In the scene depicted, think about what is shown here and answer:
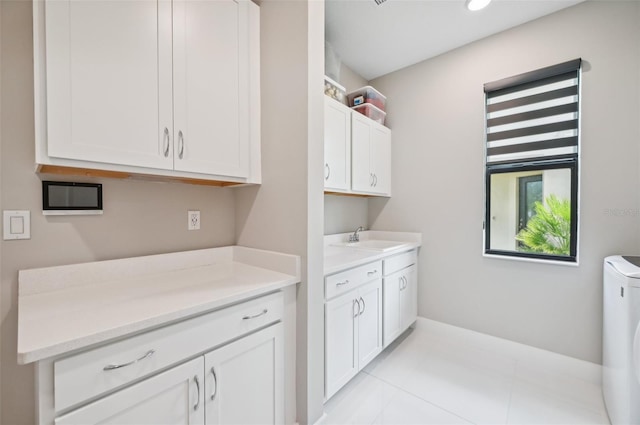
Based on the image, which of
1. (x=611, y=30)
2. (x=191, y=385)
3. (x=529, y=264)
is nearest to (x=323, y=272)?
(x=191, y=385)

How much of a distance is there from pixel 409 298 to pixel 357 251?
84cm

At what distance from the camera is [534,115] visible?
2232 mm

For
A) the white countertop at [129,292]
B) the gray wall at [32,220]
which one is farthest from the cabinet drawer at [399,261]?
the gray wall at [32,220]

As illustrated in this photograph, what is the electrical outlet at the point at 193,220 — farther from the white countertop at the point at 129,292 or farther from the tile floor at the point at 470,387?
the tile floor at the point at 470,387

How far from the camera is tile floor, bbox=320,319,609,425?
1644 mm

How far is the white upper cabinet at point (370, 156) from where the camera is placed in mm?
2422

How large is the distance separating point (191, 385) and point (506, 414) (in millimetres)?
1898

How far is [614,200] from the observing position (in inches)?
73.8

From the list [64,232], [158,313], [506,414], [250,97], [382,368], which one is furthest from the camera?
[382,368]

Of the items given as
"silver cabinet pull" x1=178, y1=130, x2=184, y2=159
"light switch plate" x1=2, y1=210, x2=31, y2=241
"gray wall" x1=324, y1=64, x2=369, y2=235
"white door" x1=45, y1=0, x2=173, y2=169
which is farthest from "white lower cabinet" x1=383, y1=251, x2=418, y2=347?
"light switch plate" x1=2, y1=210, x2=31, y2=241

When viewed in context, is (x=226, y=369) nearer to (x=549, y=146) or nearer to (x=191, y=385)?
(x=191, y=385)

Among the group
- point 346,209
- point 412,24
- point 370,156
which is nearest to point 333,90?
point 370,156

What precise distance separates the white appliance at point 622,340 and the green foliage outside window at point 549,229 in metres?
0.43

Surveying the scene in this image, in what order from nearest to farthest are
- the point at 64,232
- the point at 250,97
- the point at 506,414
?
1. the point at 64,232
2. the point at 250,97
3. the point at 506,414
